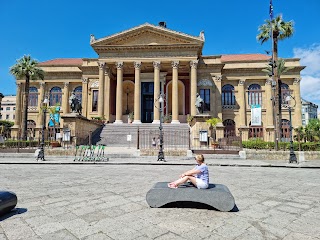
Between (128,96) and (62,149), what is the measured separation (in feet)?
64.4

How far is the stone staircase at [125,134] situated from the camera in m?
24.0

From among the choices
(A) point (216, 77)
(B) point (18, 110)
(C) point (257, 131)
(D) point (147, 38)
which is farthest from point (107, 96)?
(C) point (257, 131)

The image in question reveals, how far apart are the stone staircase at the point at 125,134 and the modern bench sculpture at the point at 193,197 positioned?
17580 mm

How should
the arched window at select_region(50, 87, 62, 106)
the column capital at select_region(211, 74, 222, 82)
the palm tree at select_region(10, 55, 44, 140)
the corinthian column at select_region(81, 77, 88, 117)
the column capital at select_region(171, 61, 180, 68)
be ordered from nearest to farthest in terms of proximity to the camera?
the palm tree at select_region(10, 55, 44, 140) → the column capital at select_region(171, 61, 180, 68) → the column capital at select_region(211, 74, 222, 82) → the corinthian column at select_region(81, 77, 88, 117) → the arched window at select_region(50, 87, 62, 106)

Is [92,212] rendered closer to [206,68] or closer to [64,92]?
[206,68]

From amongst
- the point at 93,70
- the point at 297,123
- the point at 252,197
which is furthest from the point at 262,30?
the point at 252,197

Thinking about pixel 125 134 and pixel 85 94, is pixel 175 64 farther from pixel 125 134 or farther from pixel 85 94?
pixel 85 94

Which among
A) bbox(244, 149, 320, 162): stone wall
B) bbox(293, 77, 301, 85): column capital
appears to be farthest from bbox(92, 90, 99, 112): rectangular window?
bbox(293, 77, 301, 85): column capital

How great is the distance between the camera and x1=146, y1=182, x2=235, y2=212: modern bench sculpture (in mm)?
4316

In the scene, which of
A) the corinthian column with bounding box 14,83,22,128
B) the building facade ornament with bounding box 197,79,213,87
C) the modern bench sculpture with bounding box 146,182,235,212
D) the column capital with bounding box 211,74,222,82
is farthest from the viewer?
the corinthian column with bounding box 14,83,22,128

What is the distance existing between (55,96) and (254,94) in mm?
31206

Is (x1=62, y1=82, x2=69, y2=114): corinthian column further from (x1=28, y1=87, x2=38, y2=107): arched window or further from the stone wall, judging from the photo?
the stone wall

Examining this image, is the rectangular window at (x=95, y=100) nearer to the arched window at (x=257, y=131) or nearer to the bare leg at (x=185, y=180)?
the arched window at (x=257, y=131)

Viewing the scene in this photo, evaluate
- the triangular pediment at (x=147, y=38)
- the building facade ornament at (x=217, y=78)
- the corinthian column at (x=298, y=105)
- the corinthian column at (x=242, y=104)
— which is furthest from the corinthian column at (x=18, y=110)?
the corinthian column at (x=298, y=105)
